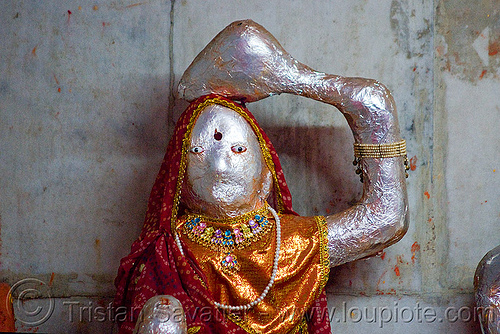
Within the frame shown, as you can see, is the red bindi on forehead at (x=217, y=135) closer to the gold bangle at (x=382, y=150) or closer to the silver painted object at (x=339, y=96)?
the silver painted object at (x=339, y=96)

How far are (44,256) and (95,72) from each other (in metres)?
0.76

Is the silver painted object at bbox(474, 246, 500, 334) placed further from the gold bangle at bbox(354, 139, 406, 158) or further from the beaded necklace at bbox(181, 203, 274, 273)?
the beaded necklace at bbox(181, 203, 274, 273)

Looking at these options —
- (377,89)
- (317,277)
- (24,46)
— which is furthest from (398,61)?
(24,46)

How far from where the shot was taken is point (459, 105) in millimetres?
2045

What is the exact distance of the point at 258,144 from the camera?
1733 millimetres

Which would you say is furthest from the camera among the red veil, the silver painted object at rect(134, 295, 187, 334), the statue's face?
the statue's face

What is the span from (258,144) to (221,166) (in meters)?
0.17

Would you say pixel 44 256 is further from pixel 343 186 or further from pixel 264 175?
pixel 343 186

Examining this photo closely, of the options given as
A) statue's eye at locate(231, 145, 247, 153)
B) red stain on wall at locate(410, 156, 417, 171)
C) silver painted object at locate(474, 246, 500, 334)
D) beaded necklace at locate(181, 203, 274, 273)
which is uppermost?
statue's eye at locate(231, 145, 247, 153)

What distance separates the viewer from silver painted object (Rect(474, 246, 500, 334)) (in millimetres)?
1626

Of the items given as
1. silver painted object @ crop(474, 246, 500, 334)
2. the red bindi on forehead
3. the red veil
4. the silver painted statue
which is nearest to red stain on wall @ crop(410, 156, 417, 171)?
the silver painted statue

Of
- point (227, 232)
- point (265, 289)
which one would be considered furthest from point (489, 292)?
point (227, 232)

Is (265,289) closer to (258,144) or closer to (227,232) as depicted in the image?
(227,232)

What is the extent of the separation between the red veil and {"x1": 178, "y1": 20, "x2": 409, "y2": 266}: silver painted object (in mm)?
83
